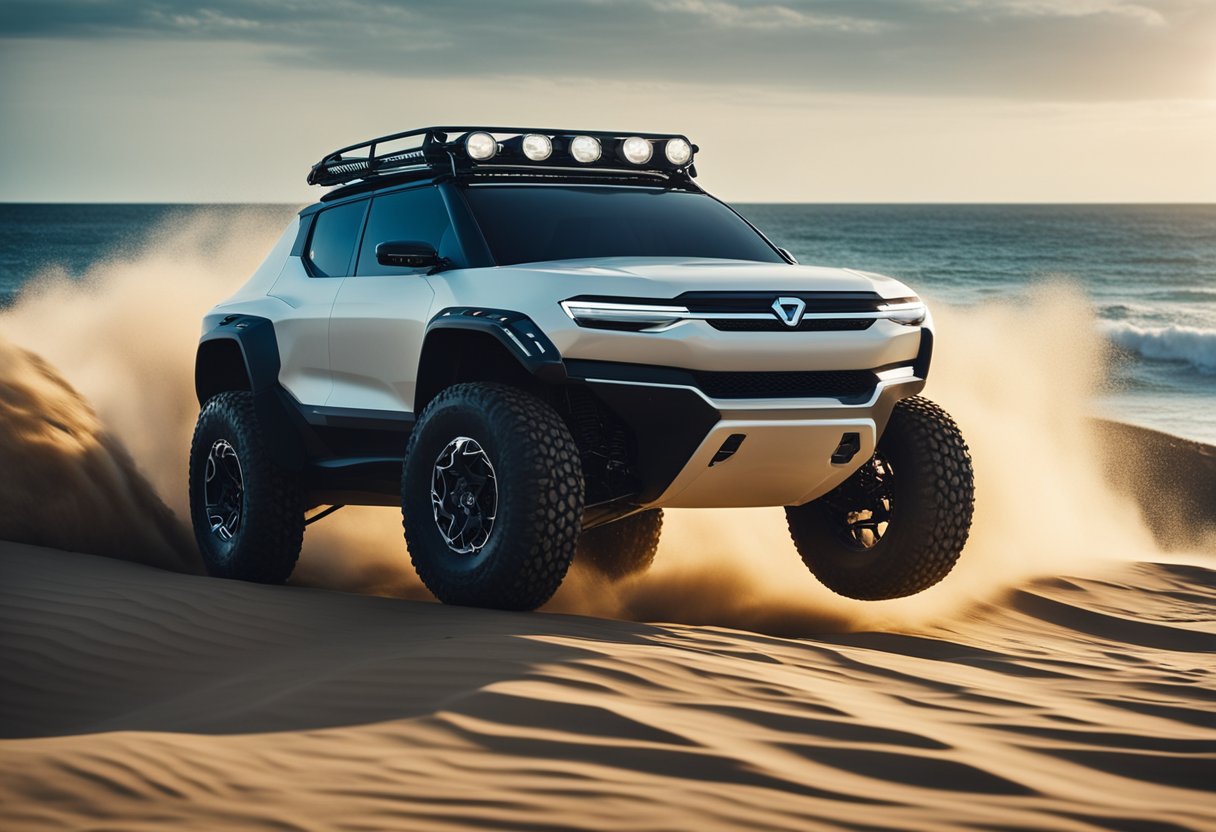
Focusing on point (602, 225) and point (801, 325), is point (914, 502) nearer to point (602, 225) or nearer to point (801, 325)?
point (801, 325)

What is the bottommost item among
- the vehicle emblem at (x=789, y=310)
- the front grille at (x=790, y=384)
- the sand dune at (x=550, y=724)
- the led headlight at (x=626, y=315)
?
the sand dune at (x=550, y=724)

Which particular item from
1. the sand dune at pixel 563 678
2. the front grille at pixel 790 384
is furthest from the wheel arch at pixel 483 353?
the sand dune at pixel 563 678

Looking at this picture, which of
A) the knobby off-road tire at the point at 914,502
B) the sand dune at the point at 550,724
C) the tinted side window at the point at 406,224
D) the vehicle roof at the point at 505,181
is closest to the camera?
the sand dune at the point at 550,724

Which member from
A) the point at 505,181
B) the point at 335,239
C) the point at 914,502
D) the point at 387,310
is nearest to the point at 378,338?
the point at 387,310

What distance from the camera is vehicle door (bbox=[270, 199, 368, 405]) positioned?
299 inches

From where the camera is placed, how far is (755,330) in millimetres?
6086

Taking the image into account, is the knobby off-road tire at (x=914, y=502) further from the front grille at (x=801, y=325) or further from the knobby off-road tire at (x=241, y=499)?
the knobby off-road tire at (x=241, y=499)

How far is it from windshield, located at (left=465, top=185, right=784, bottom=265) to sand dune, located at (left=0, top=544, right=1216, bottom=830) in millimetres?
1693

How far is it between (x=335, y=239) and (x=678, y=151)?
6.10 feet

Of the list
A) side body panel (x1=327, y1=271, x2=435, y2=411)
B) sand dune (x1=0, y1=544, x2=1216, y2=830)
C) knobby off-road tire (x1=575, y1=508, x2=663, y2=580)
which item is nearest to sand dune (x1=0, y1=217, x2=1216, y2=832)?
sand dune (x1=0, y1=544, x2=1216, y2=830)

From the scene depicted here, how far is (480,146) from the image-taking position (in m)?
7.11

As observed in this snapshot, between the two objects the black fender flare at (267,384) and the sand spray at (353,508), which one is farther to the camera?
the sand spray at (353,508)

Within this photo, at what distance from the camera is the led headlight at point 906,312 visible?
6461 mm

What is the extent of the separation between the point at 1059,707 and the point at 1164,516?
936 centimetres
